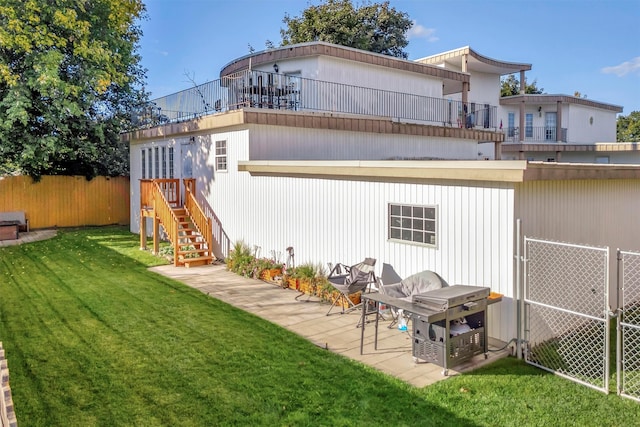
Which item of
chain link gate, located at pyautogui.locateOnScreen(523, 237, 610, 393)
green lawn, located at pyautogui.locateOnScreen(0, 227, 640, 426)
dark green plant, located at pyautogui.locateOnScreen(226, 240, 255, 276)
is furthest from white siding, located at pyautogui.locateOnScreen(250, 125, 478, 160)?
chain link gate, located at pyautogui.locateOnScreen(523, 237, 610, 393)

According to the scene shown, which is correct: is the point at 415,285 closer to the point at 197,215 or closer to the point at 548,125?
the point at 197,215

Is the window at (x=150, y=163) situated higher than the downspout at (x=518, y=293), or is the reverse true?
the window at (x=150, y=163)

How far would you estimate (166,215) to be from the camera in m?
13.1

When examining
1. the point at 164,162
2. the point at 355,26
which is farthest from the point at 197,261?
the point at 355,26

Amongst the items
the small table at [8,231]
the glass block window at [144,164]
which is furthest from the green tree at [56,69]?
the small table at [8,231]

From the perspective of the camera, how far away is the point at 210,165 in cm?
1345

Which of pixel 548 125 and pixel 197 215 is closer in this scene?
pixel 197 215

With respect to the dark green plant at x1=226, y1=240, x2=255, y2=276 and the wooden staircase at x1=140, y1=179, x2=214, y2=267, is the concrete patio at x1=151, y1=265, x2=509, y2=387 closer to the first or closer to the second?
the dark green plant at x1=226, y1=240, x2=255, y2=276

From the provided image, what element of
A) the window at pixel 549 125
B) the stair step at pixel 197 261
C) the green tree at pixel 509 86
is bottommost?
the stair step at pixel 197 261

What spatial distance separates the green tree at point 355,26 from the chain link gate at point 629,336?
85.1 feet

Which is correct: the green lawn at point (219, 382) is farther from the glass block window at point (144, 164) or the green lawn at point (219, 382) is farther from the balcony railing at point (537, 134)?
the balcony railing at point (537, 134)

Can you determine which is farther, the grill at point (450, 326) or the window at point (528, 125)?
the window at point (528, 125)

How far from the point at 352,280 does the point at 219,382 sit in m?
3.11

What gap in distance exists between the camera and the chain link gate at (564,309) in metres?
6.01
